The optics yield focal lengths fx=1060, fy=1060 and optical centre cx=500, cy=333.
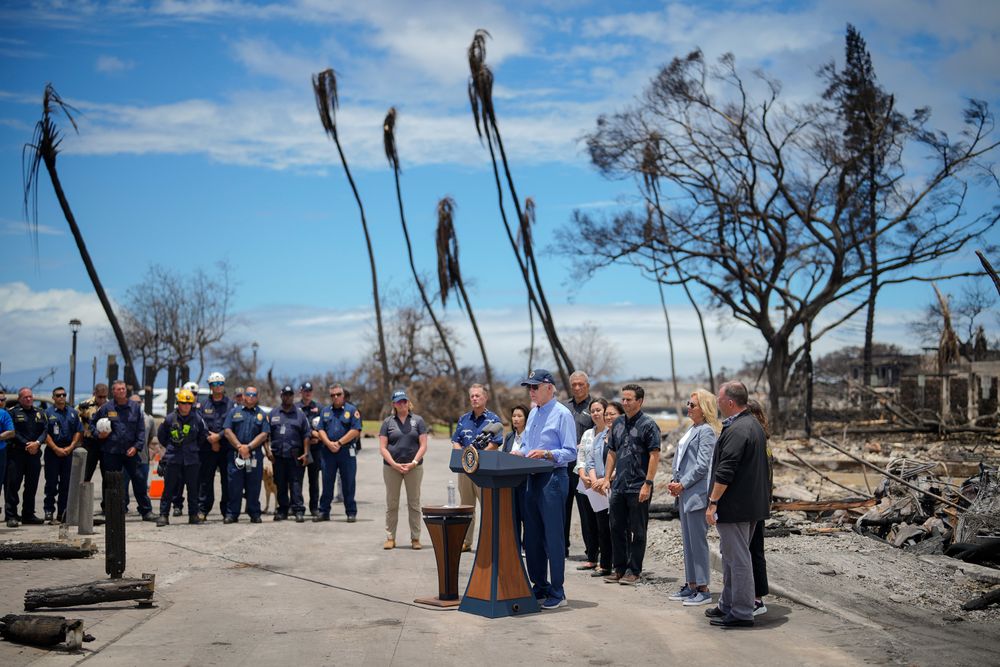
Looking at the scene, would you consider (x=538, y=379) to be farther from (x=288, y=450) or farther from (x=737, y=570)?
(x=288, y=450)

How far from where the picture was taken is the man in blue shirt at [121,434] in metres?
15.7

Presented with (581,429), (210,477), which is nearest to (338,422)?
(210,477)

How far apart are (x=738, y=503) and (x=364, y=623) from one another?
10.5 feet

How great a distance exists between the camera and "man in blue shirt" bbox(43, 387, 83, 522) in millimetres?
15773

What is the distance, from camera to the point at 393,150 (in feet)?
147

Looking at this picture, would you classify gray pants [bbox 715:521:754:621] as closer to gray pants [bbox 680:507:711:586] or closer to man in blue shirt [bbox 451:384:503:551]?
gray pants [bbox 680:507:711:586]

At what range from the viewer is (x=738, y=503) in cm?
864

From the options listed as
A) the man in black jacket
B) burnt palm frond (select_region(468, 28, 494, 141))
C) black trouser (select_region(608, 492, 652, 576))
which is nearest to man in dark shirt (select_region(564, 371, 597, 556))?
black trouser (select_region(608, 492, 652, 576))

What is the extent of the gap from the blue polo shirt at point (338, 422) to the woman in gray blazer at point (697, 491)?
304 inches

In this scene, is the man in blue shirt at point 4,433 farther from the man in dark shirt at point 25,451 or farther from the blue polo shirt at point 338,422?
the blue polo shirt at point 338,422

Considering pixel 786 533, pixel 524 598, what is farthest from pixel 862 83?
pixel 524 598

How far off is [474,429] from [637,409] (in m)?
2.69

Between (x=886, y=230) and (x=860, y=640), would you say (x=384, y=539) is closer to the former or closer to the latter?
(x=860, y=640)

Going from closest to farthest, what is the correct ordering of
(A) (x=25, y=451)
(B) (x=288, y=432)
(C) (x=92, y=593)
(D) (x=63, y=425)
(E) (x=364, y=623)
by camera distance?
(E) (x=364, y=623) < (C) (x=92, y=593) < (A) (x=25, y=451) < (D) (x=63, y=425) < (B) (x=288, y=432)
